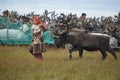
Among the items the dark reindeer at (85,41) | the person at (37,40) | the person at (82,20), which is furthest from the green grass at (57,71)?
the person at (82,20)

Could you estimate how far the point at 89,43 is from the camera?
631 inches

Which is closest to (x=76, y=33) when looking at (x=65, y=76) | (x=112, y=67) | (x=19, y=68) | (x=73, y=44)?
(x=73, y=44)

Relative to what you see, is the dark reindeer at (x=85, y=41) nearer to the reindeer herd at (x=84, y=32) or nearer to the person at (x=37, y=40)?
the reindeer herd at (x=84, y=32)

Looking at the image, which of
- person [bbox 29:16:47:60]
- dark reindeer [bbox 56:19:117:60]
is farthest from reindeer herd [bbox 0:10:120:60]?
person [bbox 29:16:47:60]

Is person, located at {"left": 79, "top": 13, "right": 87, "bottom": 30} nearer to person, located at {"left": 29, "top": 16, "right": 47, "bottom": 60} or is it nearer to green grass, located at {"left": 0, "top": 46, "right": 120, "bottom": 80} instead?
person, located at {"left": 29, "top": 16, "right": 47, "bottom": 60}

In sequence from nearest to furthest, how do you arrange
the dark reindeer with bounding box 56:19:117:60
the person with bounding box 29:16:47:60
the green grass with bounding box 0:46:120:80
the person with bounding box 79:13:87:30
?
1. the green grass with bounding box 0:46:120:80
2. the person with bounding box 29:16:47:60
3. the dark reindeer with bounding box 56:19:117:60
4. the person with bounding box 79:13:87:30

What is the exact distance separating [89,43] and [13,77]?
6.49 m

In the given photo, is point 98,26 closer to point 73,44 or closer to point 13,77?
point 73,44

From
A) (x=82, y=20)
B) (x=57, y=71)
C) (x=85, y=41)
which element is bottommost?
(x=57, y=71)

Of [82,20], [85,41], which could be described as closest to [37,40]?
[85,41]

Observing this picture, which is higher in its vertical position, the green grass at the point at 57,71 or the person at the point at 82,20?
the person at the point at 82,20

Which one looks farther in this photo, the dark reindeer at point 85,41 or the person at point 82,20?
the person at point 82,20

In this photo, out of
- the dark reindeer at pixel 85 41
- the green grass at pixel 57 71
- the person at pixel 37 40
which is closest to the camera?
the green grass at pixel 57 71

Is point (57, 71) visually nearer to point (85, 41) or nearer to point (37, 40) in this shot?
point (37, 40)
